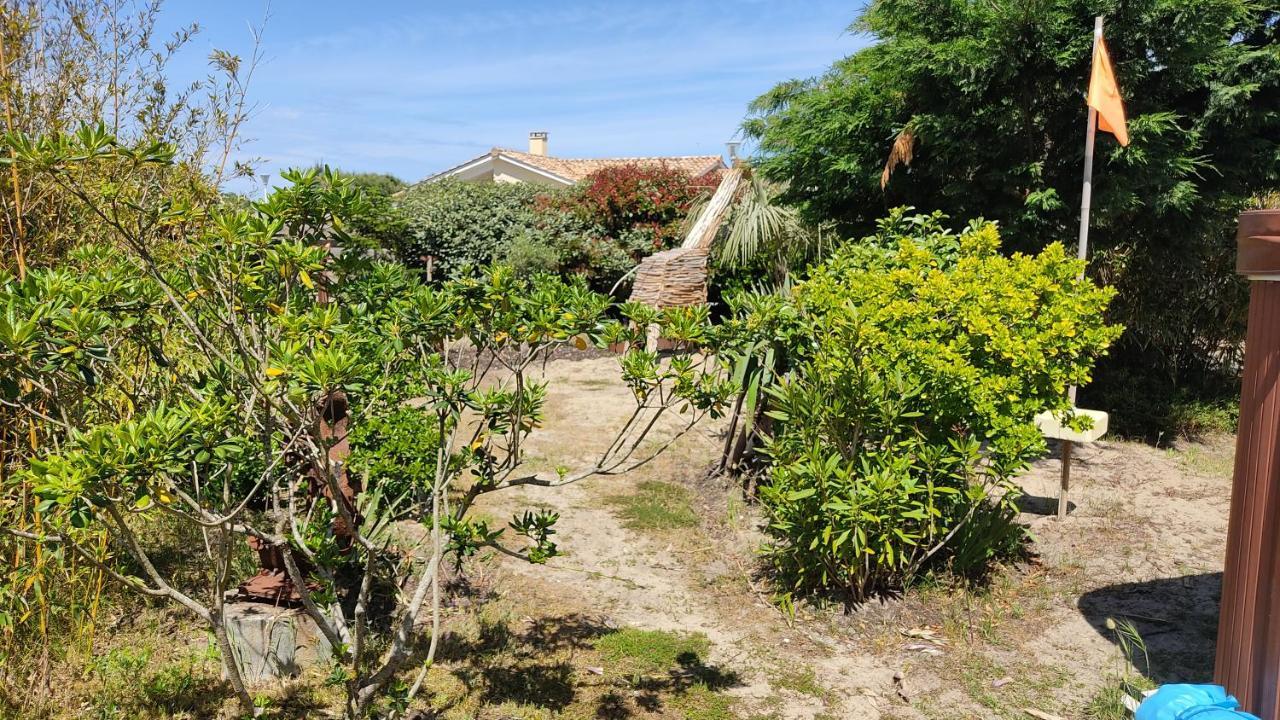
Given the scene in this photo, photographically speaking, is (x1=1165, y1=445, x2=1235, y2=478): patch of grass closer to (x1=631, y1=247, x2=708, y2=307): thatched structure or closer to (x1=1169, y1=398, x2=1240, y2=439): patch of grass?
(x1=1169, y1=398, x2=1240, y2=439): patch of grass

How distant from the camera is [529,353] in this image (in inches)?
129

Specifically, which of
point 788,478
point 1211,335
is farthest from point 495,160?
point 788,478

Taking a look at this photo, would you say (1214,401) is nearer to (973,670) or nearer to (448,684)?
(973,670)

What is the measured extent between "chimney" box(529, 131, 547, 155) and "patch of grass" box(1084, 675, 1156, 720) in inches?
1367

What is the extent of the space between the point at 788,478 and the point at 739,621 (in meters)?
0.84

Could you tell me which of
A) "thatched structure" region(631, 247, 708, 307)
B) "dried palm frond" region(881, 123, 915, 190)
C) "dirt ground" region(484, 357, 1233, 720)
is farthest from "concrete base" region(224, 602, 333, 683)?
"thatched structure" region(631, 247, 708, 307)

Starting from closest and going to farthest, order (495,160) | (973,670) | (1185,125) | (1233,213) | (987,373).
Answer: (973,670) → (987,373) → (1185,125) → (1233,213) → (495,160)

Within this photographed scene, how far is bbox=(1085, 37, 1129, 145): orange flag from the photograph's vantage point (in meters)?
6.25

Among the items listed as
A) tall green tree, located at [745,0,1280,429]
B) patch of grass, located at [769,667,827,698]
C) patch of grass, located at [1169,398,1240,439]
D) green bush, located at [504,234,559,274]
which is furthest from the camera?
green bush, located at [504,234,559,274]

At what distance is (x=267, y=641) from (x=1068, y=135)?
8.05 meters

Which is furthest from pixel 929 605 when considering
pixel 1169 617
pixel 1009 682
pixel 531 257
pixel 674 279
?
pixel 531 257

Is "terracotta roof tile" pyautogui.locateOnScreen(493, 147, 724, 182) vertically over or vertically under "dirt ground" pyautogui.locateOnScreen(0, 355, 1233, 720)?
over

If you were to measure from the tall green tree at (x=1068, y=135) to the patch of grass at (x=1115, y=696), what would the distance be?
4.92 metres

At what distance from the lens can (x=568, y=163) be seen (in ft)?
112
